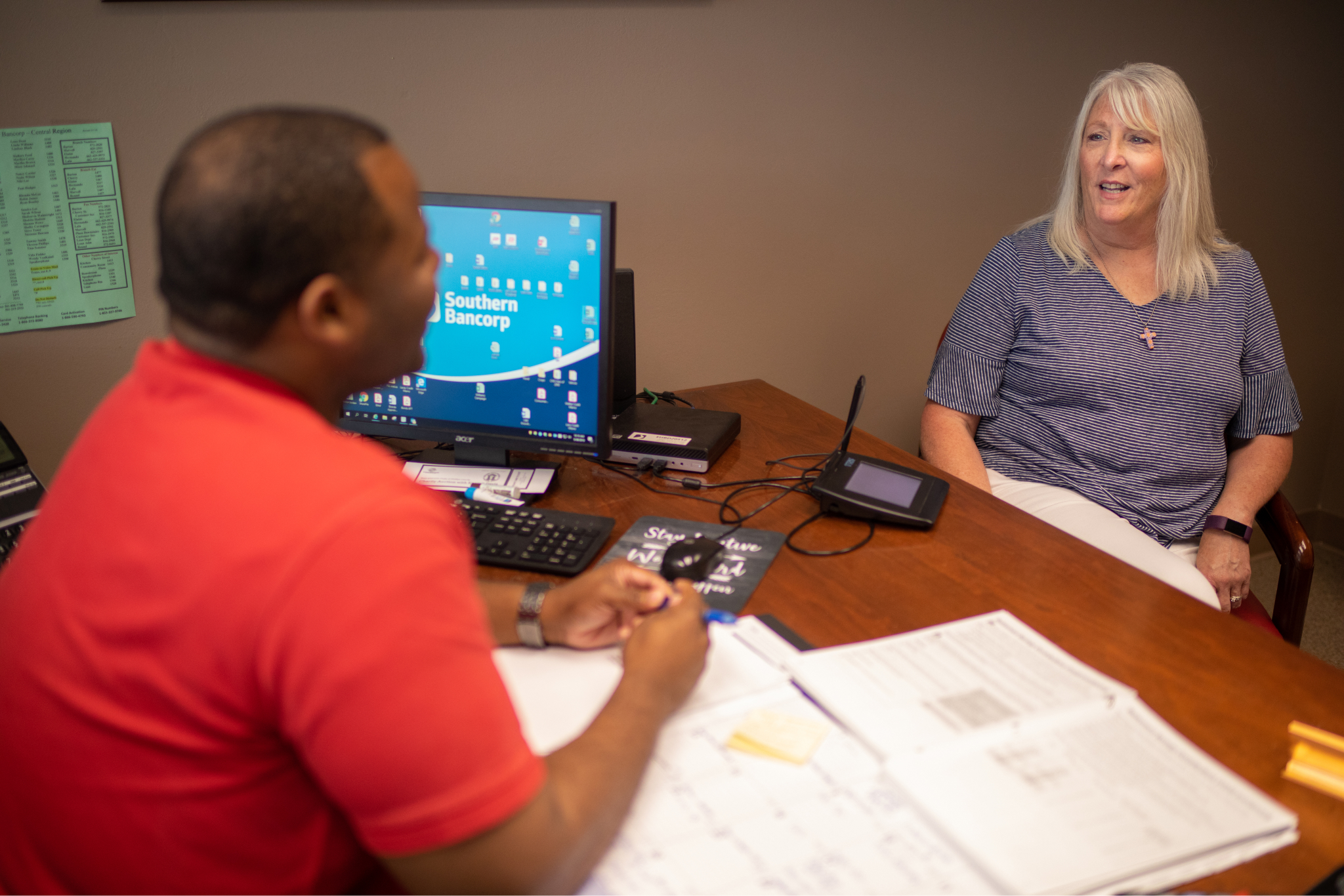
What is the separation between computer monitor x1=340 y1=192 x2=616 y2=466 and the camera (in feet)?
4.44

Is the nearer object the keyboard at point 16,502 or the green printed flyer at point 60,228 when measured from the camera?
the keyboard at point 16,502

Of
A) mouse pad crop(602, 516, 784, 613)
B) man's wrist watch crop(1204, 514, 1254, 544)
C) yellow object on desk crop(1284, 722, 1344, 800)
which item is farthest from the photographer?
man's wrist watch crop(1204, 514, 1254, 544)

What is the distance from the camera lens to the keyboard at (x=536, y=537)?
1.24m

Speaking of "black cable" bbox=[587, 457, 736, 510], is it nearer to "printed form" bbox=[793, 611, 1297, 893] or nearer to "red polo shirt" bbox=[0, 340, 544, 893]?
"printed form" bbox=[793, 611, 1297, 893]

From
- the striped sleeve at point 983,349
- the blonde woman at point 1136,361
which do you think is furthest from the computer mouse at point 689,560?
the striped sleeve at point 983,349

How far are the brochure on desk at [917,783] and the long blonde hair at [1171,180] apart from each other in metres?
1.17

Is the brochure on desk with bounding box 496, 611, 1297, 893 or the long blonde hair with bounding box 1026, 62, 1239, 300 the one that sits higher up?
the long blonde hair with bounding box 1026, 62, 1239, 300

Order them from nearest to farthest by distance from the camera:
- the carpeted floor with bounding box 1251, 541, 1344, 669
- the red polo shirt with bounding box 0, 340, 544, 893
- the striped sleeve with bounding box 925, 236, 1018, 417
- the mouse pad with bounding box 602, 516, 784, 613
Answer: the red polo shirt with bounding box 0, 340, 544, 893 → the mouse pad with bounding box 602, 516, 784, 613 → the striped sleeve with bounding box 925, 236, 1018, 417 → the carpeted floor with bounding box 1251, 541, 1344, 669

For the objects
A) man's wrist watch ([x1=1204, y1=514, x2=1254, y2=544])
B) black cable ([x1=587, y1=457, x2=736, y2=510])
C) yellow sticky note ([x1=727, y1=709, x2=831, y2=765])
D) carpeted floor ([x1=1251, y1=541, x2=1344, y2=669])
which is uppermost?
black cable ([x1=587, y1=457, x2=736, y2=510])

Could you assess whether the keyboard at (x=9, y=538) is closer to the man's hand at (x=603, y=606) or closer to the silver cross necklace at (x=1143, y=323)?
the man's hand at (x=603, y=606)

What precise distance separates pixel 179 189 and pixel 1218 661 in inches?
44.1

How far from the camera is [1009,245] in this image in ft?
6.51

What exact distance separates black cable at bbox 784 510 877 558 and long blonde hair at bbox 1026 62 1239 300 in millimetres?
900

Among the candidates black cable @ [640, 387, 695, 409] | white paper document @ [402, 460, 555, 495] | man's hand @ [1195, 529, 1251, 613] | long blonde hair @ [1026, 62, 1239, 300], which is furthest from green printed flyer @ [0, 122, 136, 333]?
man's hand @ [1195, 529, 1251, 613]
